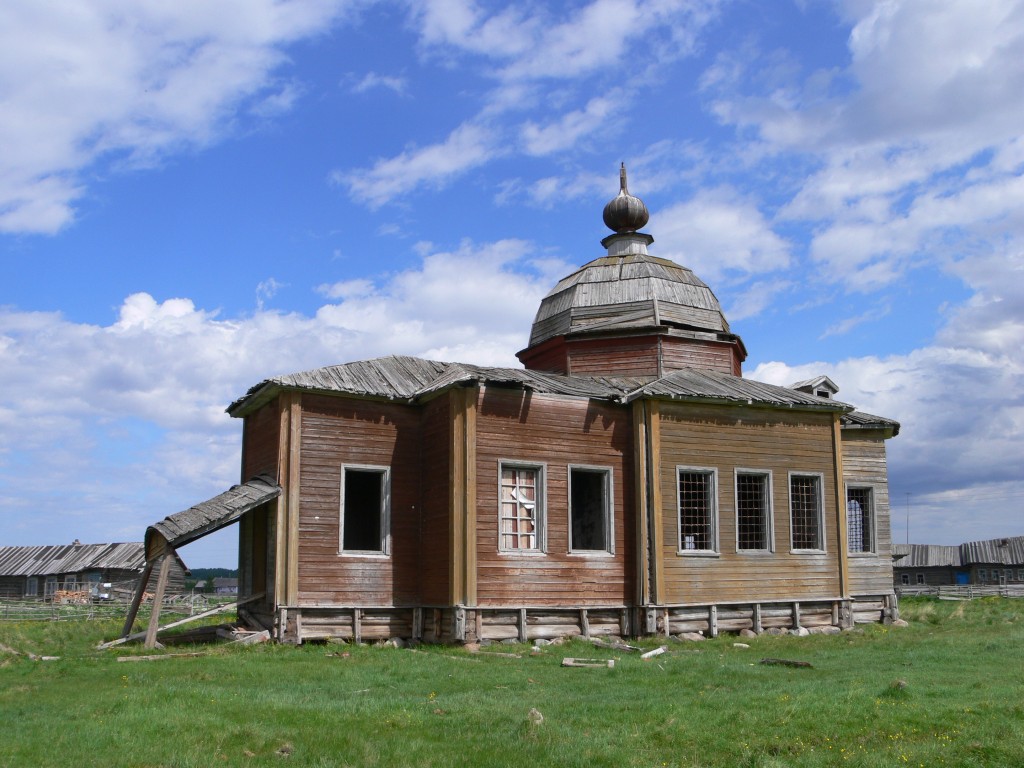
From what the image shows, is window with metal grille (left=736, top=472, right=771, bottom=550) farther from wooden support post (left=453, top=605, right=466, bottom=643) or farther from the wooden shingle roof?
wooden support post (left=453, top=605, right=466, bottom=643)

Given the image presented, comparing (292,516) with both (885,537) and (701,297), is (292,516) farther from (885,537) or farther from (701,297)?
(885,537)

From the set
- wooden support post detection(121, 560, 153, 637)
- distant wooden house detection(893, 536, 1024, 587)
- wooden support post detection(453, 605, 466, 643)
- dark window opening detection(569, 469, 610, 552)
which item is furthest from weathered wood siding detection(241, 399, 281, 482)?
distant wooden house detection(893, 536, 1024, 587)

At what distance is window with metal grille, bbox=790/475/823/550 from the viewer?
2548 cm

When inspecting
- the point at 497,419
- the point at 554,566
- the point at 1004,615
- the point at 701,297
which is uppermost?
the point at 701,297

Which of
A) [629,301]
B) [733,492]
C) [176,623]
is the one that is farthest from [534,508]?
[629,301]

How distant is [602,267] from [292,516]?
13.5m

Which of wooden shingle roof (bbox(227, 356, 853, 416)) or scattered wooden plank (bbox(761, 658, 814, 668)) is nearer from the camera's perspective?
scattered wooden plank (bbox(761, 658, 814, 668))

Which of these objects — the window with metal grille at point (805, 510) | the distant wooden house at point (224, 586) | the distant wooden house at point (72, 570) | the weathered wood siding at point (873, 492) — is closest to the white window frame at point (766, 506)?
the window with metal grille at point (805, 510)

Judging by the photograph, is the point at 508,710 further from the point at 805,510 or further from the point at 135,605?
the point at 805,510

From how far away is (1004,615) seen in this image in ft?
94.6

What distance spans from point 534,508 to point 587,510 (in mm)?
3699

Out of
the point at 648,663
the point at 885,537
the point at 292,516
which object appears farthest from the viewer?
the point at 885,537

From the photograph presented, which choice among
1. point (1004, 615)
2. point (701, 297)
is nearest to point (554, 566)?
point (701, 297)

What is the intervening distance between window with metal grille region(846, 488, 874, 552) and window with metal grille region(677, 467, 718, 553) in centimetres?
589
